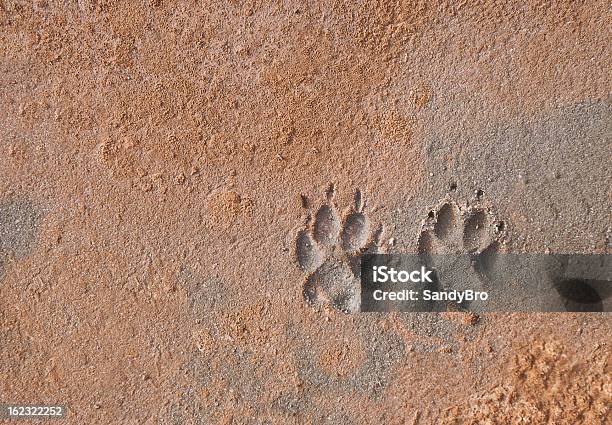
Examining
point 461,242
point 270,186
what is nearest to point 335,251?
A: point 270,186

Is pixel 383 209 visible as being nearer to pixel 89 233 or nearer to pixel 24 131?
pixel 89 233

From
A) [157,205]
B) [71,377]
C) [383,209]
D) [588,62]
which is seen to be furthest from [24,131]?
[588,62]

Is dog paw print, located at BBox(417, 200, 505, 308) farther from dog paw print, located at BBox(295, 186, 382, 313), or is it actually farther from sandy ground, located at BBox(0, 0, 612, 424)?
dog paw print, located at BBox(295, 186, 382, 313)

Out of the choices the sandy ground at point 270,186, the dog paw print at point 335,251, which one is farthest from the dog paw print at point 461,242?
the dog paw print at point 335,251

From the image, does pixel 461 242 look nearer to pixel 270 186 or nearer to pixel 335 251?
pixel 335 251

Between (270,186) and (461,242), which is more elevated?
(270,186)
